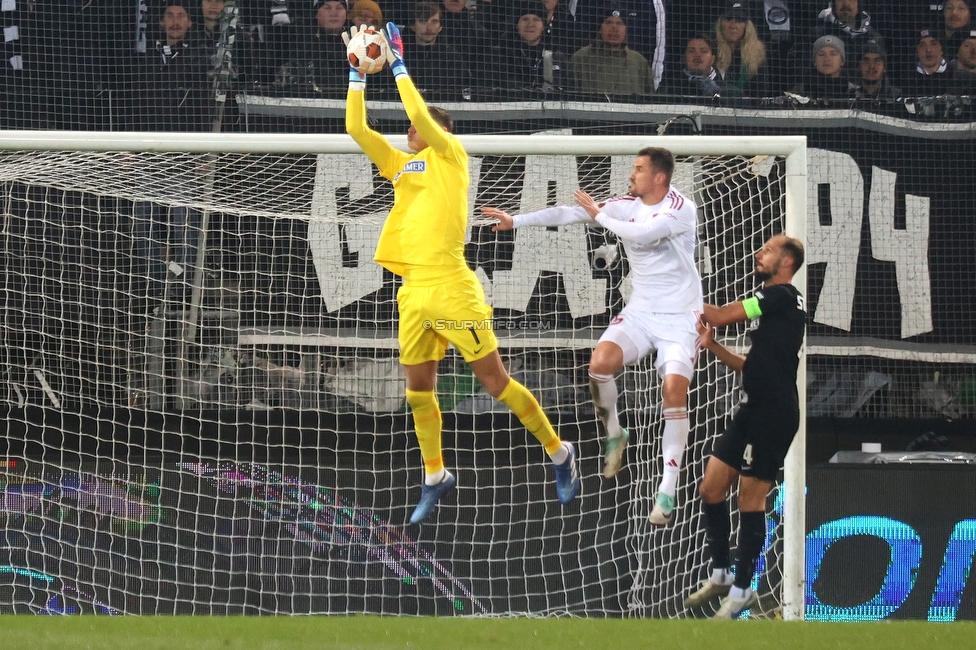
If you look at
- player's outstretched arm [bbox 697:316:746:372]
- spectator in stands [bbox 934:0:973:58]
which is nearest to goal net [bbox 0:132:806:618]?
player's outstretched arm [bbox 697:316:746:372]

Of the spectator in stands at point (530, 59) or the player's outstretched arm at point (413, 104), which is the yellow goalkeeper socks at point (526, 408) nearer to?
the player's outstretched arm at point (413, 104)

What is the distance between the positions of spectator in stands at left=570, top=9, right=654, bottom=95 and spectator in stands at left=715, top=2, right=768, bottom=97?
0.53 meters

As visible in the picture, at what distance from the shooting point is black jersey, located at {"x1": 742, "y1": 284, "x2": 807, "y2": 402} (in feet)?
16.5

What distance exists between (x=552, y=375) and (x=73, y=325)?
294 cm

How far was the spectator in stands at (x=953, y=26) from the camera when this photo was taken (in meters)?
7.68

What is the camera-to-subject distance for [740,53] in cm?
766

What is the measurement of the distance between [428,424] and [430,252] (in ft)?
2.60

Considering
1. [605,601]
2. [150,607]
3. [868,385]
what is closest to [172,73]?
[150,607]

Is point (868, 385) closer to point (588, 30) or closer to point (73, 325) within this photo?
point (588, 30)

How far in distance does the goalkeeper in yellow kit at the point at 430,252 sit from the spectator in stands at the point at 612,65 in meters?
2.67

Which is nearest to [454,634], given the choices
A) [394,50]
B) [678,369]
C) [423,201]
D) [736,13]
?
[678,369]

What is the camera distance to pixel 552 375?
257 inches

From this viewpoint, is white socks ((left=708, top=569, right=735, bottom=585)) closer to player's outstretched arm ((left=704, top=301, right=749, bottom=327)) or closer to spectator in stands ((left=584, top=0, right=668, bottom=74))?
player's outstretched arm ((left=704, top=301, right=749, bottom=327))

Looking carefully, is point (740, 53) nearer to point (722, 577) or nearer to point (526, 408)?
point (526, 408)
